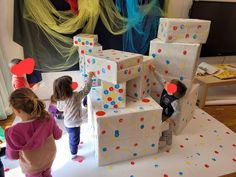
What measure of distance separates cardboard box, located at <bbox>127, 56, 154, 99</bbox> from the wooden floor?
1039mm

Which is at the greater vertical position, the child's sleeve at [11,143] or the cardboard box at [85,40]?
the cardboard box at [85,40]

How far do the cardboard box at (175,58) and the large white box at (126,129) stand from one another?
1.11 ft

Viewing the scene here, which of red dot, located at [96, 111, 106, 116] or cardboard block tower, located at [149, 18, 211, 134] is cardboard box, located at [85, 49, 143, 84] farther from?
cardboard block tower, located at [149, 18, 211, 134]

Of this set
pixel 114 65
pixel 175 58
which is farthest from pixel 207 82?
pixel 114 65

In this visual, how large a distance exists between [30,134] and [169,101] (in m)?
1.06

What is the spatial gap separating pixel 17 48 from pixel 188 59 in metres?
1.66

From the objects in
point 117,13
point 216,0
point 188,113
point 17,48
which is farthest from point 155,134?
point 216,0

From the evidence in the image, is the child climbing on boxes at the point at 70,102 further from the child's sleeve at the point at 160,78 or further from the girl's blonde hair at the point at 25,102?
the child's sleeve at the point at 160,78

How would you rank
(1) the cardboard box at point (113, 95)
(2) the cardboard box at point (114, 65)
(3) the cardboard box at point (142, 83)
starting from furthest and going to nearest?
(3) the cardboard box at point (142, 83) < (1) the cardboard box at point (113, 95) < (2) the cardboard box at point (114, 65)

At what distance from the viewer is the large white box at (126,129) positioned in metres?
1.39

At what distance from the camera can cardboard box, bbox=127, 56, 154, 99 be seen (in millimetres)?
1530

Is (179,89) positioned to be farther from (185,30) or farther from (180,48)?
(185,30)

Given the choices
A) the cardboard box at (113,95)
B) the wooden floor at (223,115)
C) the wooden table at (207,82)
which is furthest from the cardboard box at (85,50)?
the wooden table at (207,82)

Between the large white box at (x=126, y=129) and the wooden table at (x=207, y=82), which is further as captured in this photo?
the wooden table at (x=207, y=82)
